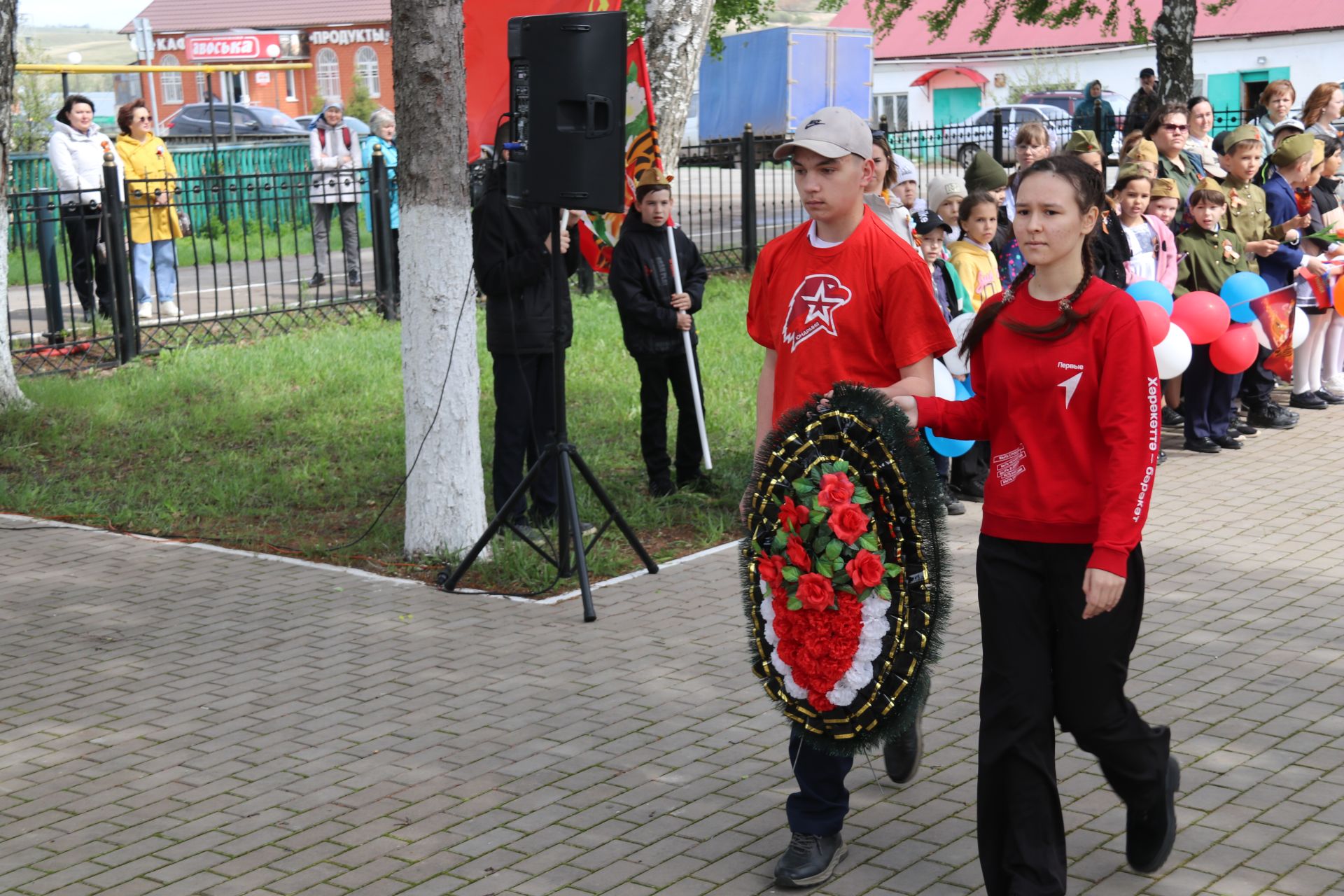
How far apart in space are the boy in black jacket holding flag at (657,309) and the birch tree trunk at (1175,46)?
45.6ft

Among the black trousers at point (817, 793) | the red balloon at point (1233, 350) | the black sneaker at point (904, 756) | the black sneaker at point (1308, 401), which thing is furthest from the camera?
the black sneaker at point (1308, 401)

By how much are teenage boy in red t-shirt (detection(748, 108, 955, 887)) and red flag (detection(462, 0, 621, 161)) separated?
4527 mm

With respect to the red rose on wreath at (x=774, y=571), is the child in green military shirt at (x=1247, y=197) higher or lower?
higher

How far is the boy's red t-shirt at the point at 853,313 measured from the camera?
4.31 meters

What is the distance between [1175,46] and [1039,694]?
61.6 ft

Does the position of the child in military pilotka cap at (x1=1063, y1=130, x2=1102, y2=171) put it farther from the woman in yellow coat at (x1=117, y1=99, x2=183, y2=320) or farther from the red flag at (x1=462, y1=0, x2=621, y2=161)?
the woman in yellow coat at (x1=117, y1=99, x2=183, y2=320)

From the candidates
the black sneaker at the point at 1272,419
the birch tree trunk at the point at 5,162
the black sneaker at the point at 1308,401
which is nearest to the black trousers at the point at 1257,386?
the black sneaker at the point at 1272,419

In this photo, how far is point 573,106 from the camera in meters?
6.86

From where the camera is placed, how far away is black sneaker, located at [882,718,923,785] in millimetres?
4855

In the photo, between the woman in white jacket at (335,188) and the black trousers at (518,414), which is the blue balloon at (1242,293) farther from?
the woman in white jacket at (335,188)

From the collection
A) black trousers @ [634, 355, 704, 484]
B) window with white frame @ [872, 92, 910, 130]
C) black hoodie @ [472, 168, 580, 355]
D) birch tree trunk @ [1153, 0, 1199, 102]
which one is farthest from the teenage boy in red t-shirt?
window with white frame @ [872, 92, 910, 130]

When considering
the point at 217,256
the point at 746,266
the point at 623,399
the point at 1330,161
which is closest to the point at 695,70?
the point at 746,266

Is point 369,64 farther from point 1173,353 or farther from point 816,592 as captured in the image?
point 816,592

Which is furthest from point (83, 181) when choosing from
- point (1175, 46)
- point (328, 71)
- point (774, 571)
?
point (328, 71)
